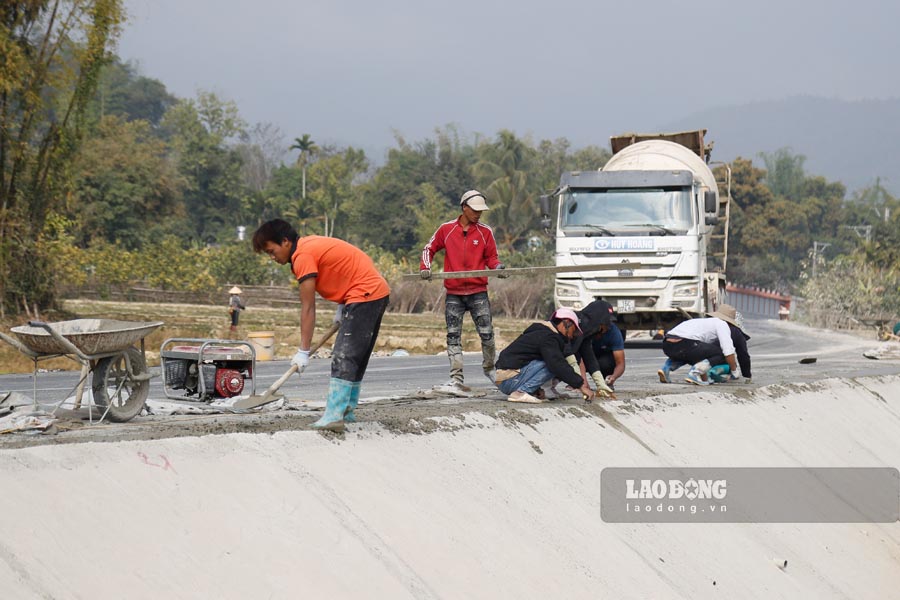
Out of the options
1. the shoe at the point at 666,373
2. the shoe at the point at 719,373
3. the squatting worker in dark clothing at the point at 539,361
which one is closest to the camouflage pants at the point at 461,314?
the squatting worker in dark clothing at the point at 539,361

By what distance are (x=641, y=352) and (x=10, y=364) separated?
44.3ft

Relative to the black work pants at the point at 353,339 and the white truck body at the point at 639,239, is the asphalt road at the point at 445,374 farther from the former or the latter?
the black work pants at the point at 353,339

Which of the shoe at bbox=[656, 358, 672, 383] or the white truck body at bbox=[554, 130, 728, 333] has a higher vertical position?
the white truck body at bbox=[554, 130, 728, 333]

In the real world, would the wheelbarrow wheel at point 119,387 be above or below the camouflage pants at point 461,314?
below

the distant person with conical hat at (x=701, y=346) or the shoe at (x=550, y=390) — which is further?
the distant person with conical hat at (x=701, y=346)

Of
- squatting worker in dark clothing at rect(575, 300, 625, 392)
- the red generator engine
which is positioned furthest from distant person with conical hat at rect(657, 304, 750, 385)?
the red generator engine

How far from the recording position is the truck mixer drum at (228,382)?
998cm

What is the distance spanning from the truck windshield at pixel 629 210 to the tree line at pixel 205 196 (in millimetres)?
11885

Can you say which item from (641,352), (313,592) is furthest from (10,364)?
(313,592)

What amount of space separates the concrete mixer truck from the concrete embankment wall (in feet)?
33.1

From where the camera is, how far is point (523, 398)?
36.3 feet

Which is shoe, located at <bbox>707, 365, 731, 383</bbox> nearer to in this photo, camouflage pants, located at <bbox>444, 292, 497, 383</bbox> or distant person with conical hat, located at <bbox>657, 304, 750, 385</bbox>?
distant person with conical hat, located at <bbox>657, 304, 750, 385</bbox>

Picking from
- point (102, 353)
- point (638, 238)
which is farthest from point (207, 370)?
point (638, 238)

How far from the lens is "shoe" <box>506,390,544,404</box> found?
11.0m
